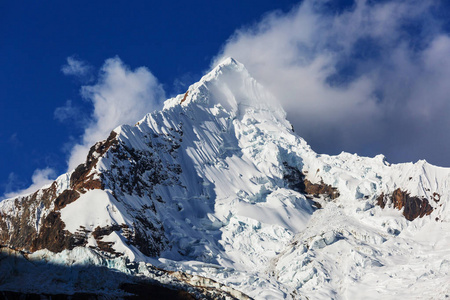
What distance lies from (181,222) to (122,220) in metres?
27.5

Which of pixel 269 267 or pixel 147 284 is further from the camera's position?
pixel 269 267

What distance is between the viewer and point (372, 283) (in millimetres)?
161125

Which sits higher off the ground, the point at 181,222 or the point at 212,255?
the point at 181,222

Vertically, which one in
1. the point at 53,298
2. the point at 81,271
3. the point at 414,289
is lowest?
the point at 53,298

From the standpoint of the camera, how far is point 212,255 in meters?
180

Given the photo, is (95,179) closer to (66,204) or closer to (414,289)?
(66,204)

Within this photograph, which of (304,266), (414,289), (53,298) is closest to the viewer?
(53,298)

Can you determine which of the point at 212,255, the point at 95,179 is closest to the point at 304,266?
the point at 212,255

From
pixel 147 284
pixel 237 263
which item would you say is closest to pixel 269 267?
pixel 237 263

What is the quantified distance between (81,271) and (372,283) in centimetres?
10273

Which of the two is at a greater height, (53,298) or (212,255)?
(212,255)

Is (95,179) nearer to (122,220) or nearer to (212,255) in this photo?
(122,220)

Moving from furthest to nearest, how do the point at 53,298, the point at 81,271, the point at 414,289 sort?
the point at 414,289 < the point at 81,271 < the point at 53,298

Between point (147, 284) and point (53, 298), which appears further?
point (147, 284)
